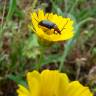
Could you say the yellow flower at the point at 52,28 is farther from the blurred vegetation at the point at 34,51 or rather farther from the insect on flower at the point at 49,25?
the blurred vegetation at the point at 34,51

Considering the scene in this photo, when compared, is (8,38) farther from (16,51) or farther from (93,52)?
(93,52)

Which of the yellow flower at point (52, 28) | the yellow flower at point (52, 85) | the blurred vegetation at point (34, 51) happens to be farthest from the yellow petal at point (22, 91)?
the blurred vegetation at point (34, 51)

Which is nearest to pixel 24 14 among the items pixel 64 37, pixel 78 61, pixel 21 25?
pixel 21 25

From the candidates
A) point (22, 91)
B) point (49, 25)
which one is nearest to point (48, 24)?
point (49, 25)

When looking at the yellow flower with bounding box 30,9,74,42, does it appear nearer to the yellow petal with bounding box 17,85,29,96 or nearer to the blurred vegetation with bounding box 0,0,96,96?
the yellow petal with bounding box 17,85,29,96

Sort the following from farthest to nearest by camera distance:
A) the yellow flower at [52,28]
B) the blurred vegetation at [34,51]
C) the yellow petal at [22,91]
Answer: the blurred vegetation at [34,51] → the yellow flower at [52,28] → the yellow petal at [22,91]
